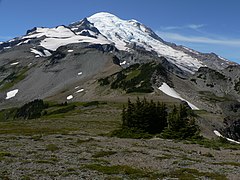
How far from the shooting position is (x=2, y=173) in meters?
33.2

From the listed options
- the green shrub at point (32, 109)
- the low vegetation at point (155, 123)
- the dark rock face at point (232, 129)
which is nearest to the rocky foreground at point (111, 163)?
the low vegetation at point (155, 123)

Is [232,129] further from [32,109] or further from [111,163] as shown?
[32,109]

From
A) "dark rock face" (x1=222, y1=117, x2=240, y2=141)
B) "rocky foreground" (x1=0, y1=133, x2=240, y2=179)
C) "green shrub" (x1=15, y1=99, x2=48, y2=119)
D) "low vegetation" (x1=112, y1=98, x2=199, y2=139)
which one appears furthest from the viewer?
"green shrub" (x1=15, y1=99, x2=48, y2=119)

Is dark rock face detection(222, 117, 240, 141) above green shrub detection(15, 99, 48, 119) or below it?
below

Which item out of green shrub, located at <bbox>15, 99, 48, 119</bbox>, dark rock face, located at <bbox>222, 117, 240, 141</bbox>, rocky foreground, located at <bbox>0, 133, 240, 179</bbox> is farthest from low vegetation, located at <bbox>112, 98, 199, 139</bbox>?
green shrub, located at <bbox>15, 99, 48, 119</bbox>

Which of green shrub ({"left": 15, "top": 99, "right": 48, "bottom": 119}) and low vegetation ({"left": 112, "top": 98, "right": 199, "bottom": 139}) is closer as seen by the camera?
low vegetation ({"left": 112, "top": 98, "right": 199, "bottom": 139})

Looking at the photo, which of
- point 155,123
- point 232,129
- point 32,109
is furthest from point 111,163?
point 32,109

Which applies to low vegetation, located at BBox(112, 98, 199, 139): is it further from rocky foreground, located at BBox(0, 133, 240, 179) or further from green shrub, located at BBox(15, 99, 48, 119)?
green shrub, located at BBox(15, 99, 48, 119)

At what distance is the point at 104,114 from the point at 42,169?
8884cm

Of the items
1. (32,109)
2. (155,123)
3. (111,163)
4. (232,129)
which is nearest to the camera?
(111,163)

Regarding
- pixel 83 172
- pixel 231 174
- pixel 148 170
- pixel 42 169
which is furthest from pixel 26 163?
pixel 231 174

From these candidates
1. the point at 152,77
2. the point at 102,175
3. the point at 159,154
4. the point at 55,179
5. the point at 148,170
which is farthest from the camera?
the point at 152,77

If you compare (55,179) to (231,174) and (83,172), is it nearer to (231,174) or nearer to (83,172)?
(83,172)

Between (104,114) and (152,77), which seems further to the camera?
(152,77)
